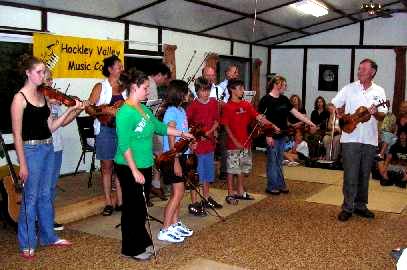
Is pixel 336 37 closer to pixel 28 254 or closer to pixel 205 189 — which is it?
pixel 205 189

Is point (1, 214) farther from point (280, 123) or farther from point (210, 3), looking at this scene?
point (210, 3)

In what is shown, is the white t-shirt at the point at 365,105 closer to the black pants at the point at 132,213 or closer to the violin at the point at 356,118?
the violin at the point at 356,118

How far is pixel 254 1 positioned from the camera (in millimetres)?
6926

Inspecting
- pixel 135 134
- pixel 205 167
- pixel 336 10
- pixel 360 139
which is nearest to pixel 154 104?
pixel 205 167

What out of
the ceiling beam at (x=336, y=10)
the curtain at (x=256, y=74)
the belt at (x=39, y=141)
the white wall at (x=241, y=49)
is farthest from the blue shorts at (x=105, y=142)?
the curtain at (x=256, y=74)

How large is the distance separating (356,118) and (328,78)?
5969mm

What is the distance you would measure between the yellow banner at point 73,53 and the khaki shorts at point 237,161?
229 centimetres

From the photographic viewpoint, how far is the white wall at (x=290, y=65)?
34.5ft

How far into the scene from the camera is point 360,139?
178 inches

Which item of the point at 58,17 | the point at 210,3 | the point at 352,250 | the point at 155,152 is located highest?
the point at 210,3

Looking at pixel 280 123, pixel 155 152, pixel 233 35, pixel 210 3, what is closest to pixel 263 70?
pixel 233 35

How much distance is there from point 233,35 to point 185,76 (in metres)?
1.63

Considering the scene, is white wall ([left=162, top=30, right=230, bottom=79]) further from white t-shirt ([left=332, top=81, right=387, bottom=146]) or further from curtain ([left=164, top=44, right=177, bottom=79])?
white t-shirt ([left=332, top=81, right=387, bottom=146])

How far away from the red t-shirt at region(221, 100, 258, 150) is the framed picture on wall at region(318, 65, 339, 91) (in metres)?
5.62
